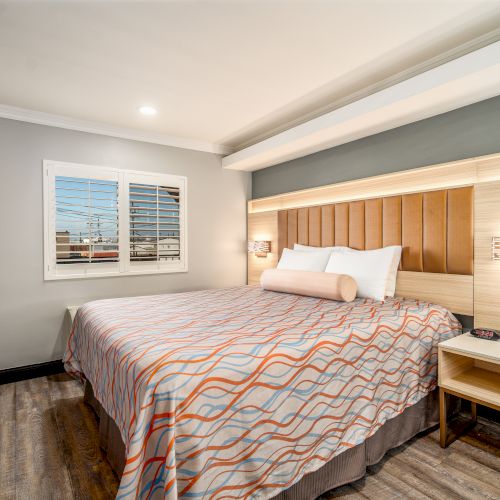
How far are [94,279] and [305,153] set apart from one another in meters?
2.73

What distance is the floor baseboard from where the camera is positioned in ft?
10.4

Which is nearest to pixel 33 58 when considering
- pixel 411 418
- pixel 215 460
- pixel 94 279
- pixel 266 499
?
pixel 94 279

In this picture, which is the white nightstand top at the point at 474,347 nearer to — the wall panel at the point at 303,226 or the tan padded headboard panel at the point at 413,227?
the tan padded headboard panel at the point at 413,227

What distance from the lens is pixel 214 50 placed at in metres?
2.29

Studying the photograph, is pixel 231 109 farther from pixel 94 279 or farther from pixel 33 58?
pixel 94 279

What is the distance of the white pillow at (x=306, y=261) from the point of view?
3.27 metres

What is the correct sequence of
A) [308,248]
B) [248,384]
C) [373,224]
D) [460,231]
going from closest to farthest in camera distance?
[248,384]
[460,231]
[373,224]
[308,248]

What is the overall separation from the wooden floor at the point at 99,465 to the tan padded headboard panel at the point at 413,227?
48.1 inches

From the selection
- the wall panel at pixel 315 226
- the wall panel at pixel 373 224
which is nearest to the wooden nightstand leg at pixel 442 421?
the wall panel at pixel 373 224

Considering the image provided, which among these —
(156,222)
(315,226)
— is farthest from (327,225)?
(156,222)

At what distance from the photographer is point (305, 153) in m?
3.98

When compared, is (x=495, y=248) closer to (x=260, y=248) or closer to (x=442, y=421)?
(x=442, y=421)

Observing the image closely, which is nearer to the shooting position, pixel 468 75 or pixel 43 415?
pixel 468 75

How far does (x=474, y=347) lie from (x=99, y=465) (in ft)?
7.52
